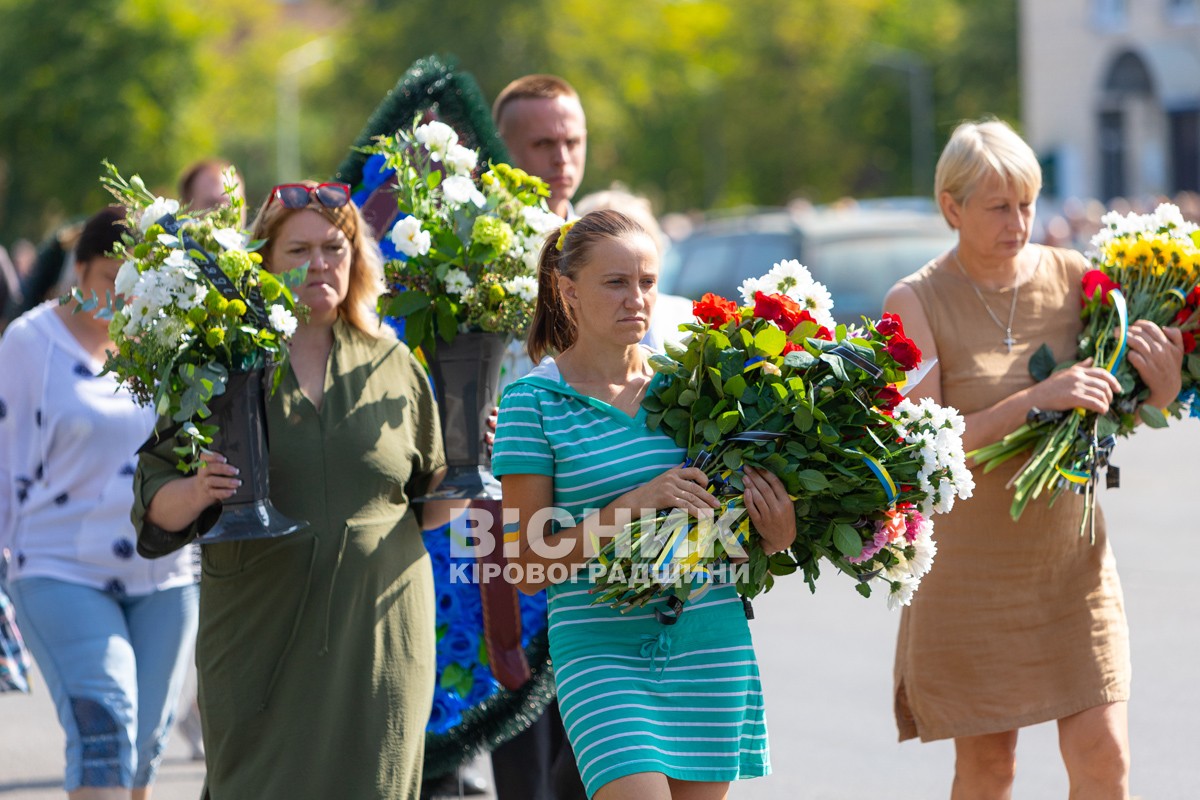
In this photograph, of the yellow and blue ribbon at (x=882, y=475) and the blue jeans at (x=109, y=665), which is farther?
the blue jeans at (x=109, y=665)

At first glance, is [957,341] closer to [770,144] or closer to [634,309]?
[634,309]

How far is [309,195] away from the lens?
13.9 ft

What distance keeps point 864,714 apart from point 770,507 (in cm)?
389

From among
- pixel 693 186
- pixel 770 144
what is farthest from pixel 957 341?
pixel 693 186

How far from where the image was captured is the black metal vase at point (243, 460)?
3.88 metres

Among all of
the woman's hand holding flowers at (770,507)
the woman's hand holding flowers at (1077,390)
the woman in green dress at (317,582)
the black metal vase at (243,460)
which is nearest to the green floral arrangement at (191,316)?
the black metal vase at (243,460)

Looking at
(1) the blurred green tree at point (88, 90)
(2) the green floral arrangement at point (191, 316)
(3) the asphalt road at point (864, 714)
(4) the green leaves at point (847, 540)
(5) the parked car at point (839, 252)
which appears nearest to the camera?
(4) the green leaves at point (847, 540)

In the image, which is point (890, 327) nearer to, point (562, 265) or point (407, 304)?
point (562, 265)

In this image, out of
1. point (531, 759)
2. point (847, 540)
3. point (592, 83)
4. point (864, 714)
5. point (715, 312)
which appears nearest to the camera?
point (847, 540)

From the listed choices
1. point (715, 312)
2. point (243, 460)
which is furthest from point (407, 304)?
point (715, 312)

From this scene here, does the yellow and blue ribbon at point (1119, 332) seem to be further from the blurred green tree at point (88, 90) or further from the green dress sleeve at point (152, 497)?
the blurred green tree at point (88, 90)

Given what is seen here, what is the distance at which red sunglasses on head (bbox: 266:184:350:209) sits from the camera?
4.20 meters

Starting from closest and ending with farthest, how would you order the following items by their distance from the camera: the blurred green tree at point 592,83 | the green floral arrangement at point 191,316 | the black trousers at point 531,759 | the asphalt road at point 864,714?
the green floral arrangement at point 191,316 → the black trousers at point 531,759 → the asphalt road at point 864,714 → the blurred green tree at point 592,83

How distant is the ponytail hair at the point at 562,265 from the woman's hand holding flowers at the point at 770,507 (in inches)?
24.1
